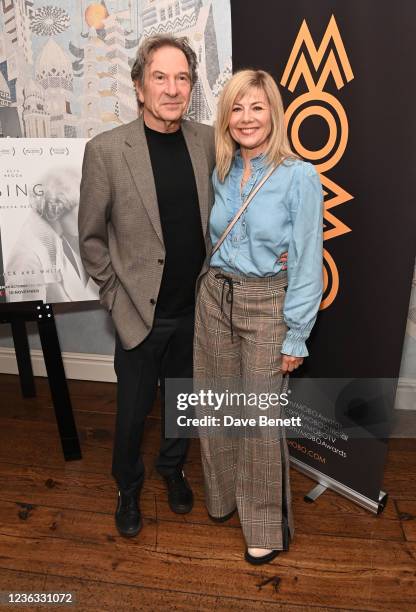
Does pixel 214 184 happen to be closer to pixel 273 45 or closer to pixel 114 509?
pixel 273 45

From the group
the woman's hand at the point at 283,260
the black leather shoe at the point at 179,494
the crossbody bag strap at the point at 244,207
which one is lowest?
the black leather shoe at the point at 179,494

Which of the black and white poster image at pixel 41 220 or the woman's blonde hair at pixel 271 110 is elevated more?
the woman's blonde hair at pixel 271 110

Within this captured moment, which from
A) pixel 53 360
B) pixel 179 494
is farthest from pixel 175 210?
pixel 179 494

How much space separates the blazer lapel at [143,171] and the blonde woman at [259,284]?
0.61ft

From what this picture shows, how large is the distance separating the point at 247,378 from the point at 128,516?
0.72m

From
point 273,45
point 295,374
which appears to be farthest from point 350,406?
point 273,45

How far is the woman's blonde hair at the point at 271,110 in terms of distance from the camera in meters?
1.52

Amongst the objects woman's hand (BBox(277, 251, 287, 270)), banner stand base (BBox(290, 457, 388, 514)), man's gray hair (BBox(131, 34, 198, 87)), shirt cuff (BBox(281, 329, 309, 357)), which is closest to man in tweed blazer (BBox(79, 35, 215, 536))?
man's gray hair (BBox(131, 34, 198, 87))

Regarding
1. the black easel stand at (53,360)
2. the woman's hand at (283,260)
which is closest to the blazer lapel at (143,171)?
the woman's hand at (283,260)

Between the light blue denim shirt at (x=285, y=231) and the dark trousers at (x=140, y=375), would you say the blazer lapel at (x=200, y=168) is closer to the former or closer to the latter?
the light blue denim shirt at (x=285, y=231)

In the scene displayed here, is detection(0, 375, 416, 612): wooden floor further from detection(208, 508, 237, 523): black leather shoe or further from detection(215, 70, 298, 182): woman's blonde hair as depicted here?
detection(215, 70, 298, 182): woman's blonde hair

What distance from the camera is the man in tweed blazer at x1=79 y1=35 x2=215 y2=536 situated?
1.62 metres

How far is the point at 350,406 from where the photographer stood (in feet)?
6.64

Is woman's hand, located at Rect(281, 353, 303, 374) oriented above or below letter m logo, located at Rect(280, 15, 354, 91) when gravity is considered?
below
